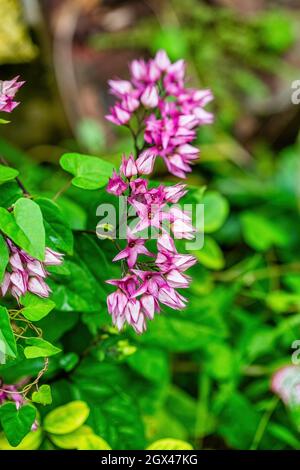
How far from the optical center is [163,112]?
2.98 ft

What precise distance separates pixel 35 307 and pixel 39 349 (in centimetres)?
5

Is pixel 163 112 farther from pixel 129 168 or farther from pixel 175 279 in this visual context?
pixel 175 279

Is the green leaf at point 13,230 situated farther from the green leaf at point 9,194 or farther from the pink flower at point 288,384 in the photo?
the pink flower at point 288,384

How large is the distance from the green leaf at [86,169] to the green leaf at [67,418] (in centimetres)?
36

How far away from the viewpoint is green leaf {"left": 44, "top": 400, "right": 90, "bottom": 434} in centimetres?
96

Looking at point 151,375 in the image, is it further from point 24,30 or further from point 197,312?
point 24,30

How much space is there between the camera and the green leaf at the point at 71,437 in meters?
0.99

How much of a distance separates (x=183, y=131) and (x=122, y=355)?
0.36 metres

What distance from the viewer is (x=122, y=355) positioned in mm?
970

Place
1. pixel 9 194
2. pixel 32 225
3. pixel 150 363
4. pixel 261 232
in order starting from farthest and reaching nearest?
pixel 261 232 < pixel 150 363 < pixel 9 194 < pixel 32 225

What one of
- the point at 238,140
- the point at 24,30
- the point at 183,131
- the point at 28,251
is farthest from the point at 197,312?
the point at 24,30

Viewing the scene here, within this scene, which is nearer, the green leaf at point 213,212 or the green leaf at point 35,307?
the green leaf at point 35,307

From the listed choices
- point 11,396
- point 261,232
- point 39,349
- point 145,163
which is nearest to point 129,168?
point 145,163

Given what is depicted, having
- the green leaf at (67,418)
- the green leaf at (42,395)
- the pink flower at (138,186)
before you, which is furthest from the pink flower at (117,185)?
the green leaf at (67,418)
